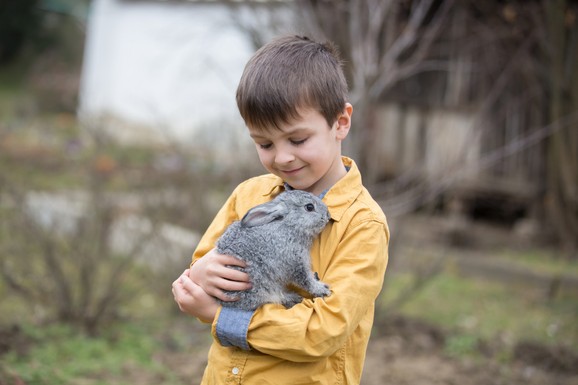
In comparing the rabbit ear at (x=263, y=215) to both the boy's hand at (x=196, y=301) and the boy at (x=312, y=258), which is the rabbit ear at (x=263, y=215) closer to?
the boy at (x=312, y=258)

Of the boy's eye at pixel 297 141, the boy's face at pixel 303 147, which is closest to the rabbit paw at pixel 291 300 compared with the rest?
the boy's face at pixel 303 147

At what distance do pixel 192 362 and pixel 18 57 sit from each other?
25.5 meters

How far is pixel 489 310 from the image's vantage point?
23.4 feet

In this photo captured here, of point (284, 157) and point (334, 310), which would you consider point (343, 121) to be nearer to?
point (284, 157)

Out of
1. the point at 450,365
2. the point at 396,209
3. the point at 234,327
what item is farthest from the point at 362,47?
the point at 234,327

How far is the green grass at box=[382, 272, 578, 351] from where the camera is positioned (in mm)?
6367

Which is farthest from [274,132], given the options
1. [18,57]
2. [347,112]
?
[18,57]

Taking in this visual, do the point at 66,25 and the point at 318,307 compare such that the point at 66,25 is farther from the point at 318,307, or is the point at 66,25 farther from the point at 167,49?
the point at 318,307

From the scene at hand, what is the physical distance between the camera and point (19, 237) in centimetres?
588

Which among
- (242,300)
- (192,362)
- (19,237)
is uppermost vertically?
(242,300)

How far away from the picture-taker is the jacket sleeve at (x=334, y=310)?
207cm

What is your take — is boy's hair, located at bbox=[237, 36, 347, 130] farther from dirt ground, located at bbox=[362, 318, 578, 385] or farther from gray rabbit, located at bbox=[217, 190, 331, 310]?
dirt ground, located at bbox=[362, 318, 578, 385]

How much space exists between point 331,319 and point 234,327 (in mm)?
333

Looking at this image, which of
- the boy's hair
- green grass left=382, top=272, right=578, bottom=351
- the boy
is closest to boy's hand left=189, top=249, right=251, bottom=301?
the boy
